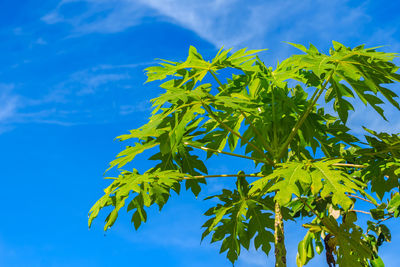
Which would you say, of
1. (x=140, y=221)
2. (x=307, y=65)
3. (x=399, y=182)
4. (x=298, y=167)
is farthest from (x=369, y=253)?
(x=140, y=221)

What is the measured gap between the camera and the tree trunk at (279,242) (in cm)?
448

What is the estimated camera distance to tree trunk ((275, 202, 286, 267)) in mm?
4477

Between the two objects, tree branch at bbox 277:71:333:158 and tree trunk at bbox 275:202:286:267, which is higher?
tree branch at bbox 277:71:333:158

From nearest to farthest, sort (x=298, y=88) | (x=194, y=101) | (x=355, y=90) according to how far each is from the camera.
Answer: (x=194, y=101)
(x=355, y=90)
(x=298, y=88)

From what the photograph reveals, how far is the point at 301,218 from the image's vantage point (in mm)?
6570

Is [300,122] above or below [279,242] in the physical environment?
above

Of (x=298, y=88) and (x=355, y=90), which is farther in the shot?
(x=298, y=88)

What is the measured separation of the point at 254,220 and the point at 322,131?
1379 mm

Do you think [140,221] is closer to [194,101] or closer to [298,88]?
[194,101]

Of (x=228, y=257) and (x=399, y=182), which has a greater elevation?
(x=399, y=182)

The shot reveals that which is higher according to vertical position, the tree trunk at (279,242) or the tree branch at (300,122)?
the tree branch at (300,122)

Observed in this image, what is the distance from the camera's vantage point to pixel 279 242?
181 inches

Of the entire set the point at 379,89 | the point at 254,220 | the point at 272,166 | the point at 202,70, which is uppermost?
the point at 202,70

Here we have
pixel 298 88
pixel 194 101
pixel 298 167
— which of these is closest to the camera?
pixel 298 167
